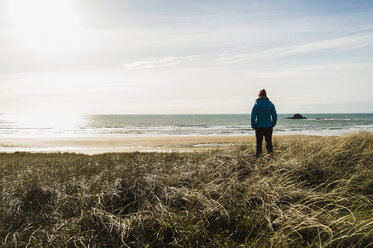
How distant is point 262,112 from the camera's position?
9.09m

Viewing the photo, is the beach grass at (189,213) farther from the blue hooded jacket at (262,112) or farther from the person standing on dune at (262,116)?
the blue hooded jacket at (262,112)

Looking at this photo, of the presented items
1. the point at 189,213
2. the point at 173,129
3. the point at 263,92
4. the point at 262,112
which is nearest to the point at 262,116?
the point at 262,112

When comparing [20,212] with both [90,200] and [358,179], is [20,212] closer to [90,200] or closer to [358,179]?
[90,200]

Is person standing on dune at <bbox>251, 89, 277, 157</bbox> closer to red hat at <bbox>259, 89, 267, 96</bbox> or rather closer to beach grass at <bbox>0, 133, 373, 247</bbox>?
red hat at <bbox>259, 89, 267, 96</bbox>

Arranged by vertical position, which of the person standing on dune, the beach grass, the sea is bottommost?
the sea

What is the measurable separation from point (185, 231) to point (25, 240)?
2.49m

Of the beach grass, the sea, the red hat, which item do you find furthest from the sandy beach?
the beach grass

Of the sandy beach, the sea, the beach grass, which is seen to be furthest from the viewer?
the sea

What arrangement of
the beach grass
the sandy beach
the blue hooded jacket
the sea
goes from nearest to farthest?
the beach grass
the blue hooded jacket
the sandy beach
the sea

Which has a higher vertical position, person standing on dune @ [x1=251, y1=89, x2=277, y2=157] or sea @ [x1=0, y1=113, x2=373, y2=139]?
person standing on dune @ [x1=251, y1=89, x2=277, y2=157]

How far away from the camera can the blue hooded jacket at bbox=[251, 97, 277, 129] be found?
9062mm

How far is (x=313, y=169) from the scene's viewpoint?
6488 millimetres

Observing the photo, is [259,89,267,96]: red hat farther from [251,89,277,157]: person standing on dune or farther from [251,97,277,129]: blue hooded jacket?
[251,97,277,129]: blue hooded jacket

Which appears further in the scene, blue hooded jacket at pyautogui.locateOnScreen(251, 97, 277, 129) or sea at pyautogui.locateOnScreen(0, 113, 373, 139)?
sea at pyautogui.locateOnScreen(0, 113, 373, 139)
